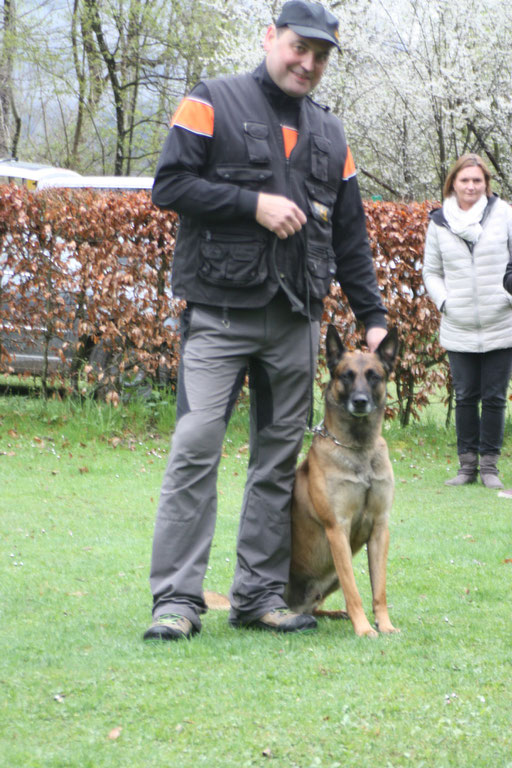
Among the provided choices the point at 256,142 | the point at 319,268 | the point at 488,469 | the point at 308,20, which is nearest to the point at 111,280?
the point at 488,469

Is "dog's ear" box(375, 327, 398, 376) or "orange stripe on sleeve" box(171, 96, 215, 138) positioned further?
"dog's ear" box(375, 327, 398, 376)

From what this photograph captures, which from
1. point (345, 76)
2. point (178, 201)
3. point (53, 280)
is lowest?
point (53, 280)

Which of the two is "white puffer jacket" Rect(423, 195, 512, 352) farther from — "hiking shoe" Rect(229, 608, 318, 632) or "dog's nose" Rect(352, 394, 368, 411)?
"hiking shoe" Rect(229, 608, 318, 632)

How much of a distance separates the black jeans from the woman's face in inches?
48.7

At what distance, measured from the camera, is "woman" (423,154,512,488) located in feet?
24.0

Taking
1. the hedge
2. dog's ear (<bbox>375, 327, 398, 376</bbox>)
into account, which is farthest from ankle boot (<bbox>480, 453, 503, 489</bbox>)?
dog's ear (<bbox>375, 327, 398, 376</bbox>)

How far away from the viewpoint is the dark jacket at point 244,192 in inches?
140

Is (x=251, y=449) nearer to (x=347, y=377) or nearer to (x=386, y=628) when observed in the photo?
(x=347, y=377)

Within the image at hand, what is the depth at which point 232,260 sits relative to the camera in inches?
142

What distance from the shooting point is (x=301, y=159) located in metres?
3.75

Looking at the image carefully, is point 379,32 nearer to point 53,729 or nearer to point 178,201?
point 178,201

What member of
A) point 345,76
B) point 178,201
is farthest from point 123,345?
point 345,76

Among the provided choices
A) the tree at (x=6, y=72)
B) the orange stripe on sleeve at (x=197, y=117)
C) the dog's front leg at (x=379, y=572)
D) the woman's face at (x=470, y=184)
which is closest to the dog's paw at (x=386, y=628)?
the dog's front leg at (x=379, y=572)

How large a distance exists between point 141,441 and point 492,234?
3675 mm
